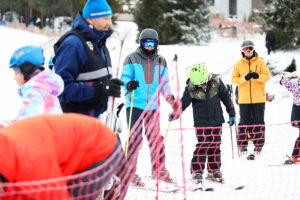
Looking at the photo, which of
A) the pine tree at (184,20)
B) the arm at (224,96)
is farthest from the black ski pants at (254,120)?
the pine tree at (184,20)

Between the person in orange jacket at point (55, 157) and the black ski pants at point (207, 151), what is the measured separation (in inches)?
118

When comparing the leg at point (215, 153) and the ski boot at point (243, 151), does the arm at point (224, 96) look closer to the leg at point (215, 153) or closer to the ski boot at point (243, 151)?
the leg at point (215, 153)

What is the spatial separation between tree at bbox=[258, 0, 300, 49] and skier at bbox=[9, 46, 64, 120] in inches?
613

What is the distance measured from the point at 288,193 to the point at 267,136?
11.5 ft

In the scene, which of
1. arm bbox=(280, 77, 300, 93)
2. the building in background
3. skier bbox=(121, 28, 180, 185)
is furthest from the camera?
the building in background

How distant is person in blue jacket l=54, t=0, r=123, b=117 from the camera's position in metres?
4.03

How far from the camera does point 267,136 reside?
29.2 feet

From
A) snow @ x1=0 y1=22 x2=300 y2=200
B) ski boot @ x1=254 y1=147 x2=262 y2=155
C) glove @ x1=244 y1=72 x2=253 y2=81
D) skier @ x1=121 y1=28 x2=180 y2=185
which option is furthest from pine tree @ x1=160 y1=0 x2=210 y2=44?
skier @ x1=121 y1=28 x2=180 y2=185

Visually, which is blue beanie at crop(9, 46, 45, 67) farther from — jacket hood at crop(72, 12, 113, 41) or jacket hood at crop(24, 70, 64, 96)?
jacket hood at crop(72, 12, 113, 41)

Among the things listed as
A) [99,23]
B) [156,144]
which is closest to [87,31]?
[99,23]

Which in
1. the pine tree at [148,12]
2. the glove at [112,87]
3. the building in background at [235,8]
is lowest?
the glove at [112,87]

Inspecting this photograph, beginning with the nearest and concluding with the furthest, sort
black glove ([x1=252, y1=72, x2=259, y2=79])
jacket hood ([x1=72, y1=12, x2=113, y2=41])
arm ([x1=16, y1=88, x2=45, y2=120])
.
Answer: arm ([x1=16, y1=88, x2=45, y2=120]), jacket hood ([x1=72, y1=12, x2=113, y2=41]), black glove ([x1=252, y1=72, x2=259, y2=79])

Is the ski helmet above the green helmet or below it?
above

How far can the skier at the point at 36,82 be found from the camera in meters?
3.75
